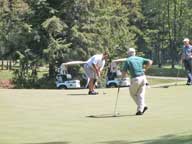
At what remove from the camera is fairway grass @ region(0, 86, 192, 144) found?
44.0 ft

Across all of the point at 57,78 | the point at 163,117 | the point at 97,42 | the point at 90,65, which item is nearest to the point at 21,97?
the point at 90,65

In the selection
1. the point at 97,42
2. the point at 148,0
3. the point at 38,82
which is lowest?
the point at 38,82

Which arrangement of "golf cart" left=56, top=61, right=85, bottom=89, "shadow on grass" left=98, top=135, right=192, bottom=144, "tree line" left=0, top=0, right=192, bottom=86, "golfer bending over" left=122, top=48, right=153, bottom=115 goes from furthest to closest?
"tree line" left=0, top=0, right=192, bottom=86 → "golf cart" left=56, top=61, right=85, bottom=89 → "golfer bending over" left=122, top=48, right=153, bottom=115 → "shadow on grass" left=98, top=135, right=192, bottom=144

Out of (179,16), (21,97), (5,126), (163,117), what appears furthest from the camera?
(179,16)

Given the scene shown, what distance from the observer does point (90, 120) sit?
1691 cm

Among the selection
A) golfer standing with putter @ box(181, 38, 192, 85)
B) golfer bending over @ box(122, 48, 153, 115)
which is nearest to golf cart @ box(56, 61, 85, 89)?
golfer standing with putter @ box(181, 38, 192, 85)

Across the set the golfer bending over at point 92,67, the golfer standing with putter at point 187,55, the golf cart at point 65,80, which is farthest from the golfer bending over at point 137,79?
the golf cart at point 65,80

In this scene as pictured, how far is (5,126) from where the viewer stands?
15.6 m

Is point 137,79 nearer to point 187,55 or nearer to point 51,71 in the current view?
point 187,55

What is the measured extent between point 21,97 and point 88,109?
497 centimetres

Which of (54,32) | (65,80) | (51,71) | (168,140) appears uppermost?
(54,32)

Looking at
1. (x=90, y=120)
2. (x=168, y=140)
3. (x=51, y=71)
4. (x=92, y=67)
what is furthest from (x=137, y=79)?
(x=51, y=71)

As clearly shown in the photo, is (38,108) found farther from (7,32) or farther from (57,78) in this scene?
(7,32)

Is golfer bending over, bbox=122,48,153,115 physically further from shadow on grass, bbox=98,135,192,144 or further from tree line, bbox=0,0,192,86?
tree line, bbox=0,0,192,86
